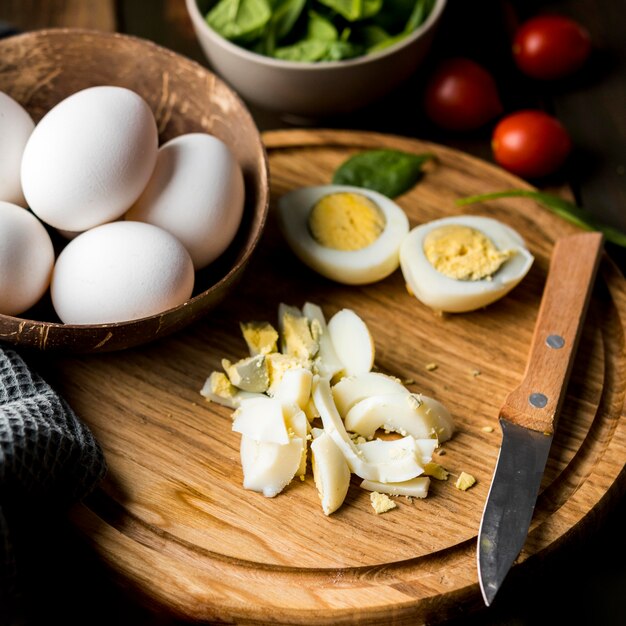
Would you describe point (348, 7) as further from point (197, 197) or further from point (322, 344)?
point (322, 344)

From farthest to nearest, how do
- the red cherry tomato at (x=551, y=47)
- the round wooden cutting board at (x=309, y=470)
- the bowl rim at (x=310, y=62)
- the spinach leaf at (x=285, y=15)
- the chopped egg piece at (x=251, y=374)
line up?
1. the red cherry tomato at (x=551, y=47)
2. the spinach leaf at (x=285, y=15)
3. the bowl rim at (x=310, y=62)
4. the chopped egg piece at (x=251, y=374)
5. the round wooden cutting board at (x=309, y=470)

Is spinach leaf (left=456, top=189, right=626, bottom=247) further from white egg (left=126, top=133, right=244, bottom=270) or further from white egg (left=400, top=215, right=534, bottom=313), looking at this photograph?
white egg (left=126, top=133, right=244, bottom=270)

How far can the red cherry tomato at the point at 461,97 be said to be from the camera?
7.01ft

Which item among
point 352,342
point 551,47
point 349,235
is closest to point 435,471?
point 352,342

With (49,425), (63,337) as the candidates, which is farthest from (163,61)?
(49,425)

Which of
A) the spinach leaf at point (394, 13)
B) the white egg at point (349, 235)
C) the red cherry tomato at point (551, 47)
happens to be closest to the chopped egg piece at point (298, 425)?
the white egg at point (349, 235)

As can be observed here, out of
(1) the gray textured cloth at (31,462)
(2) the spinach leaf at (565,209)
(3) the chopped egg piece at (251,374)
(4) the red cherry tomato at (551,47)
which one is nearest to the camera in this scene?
(1) the gray textured cloth at (31,462)

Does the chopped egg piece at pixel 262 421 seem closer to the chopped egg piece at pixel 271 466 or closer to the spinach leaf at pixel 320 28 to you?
the chopped egg piece at pixel 271 466

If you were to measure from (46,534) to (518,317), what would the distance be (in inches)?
38.6

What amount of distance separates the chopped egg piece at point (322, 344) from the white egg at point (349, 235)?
106mm

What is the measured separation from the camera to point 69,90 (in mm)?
1737

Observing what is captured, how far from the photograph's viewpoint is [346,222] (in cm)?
170

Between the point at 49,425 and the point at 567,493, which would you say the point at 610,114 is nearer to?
the point at 567,493

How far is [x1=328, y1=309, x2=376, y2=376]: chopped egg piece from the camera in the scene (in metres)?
1.51
